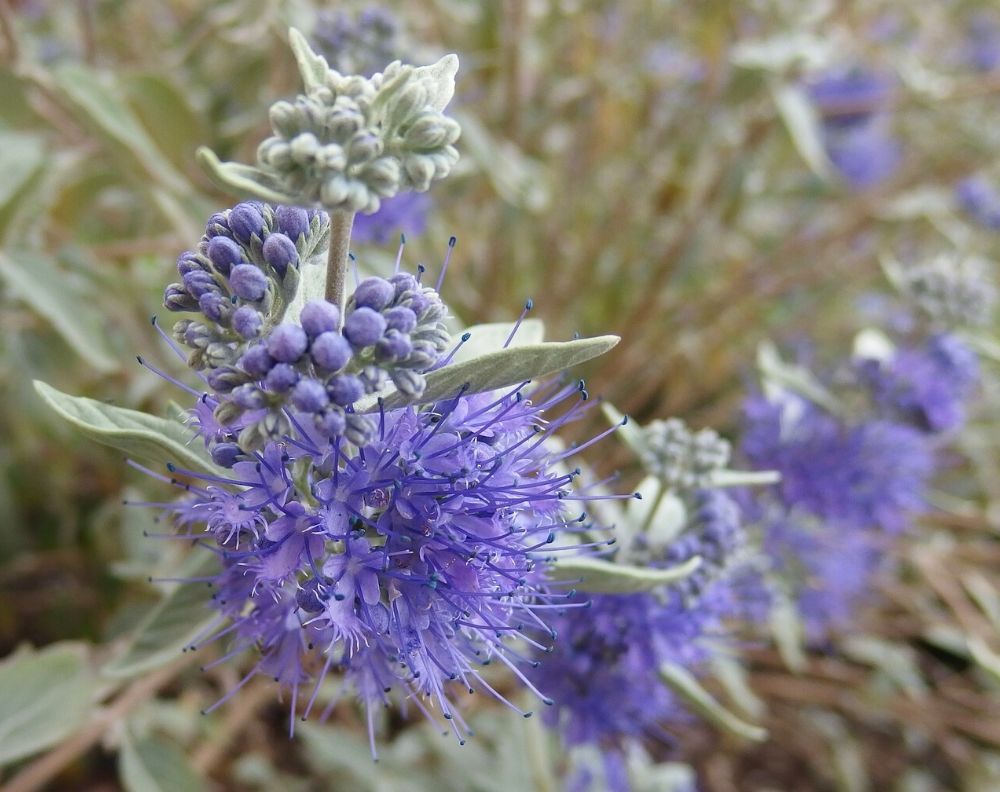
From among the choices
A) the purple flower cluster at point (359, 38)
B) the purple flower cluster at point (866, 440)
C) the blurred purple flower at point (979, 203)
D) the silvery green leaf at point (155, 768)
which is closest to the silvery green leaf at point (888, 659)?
the purple flower cluster at point (866, 440)

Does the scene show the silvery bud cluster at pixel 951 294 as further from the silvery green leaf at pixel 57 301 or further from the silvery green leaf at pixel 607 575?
the silvery green leaf at pixel 57 301

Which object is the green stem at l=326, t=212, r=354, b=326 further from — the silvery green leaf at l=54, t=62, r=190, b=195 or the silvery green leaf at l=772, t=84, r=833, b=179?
the silvery green leaf at l=772, t=84, r=833, b=179

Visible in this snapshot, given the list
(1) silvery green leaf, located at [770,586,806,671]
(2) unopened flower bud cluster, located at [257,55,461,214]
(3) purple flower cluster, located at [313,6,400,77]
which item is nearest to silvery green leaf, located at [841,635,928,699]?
(1) silvery green leaf, located at [770,586,806,671]

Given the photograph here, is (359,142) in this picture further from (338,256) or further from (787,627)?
(787,627)

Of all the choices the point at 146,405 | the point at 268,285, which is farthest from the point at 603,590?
the point at 146,405

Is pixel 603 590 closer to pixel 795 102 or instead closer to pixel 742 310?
pixel 795 102

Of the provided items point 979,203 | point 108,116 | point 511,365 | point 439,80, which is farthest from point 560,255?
point 511,365
